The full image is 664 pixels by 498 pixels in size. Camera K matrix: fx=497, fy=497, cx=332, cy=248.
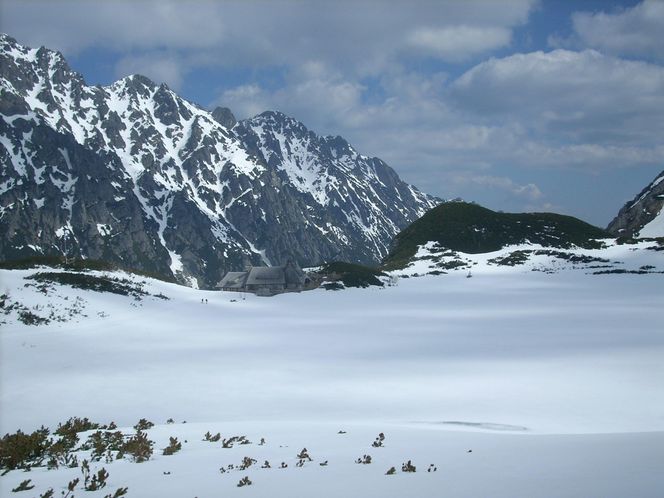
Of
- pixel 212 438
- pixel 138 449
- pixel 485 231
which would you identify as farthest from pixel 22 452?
pixel 485 231

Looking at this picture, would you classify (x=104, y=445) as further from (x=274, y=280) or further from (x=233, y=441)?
(x=274, y=280)

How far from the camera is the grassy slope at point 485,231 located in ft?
513

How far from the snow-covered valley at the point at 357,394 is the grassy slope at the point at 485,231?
111630 millimetres

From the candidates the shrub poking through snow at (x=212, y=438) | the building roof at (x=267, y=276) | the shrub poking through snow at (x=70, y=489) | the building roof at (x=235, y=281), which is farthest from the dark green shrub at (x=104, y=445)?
the building roof at (x=235, y=281)

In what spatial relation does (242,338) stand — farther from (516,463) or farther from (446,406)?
(516,463)

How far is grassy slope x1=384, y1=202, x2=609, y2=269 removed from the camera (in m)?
156

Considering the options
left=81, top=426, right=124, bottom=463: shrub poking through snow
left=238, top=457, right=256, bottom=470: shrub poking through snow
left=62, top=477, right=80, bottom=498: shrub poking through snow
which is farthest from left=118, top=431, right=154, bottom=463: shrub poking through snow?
left=238, top=457, right=256, bottom=470: shrub poking through snow

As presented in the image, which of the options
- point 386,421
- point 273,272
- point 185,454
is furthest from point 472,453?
point 273,272

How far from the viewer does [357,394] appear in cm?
1866

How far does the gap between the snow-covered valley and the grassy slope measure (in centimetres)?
11163

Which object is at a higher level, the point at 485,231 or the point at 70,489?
the point at 485,231

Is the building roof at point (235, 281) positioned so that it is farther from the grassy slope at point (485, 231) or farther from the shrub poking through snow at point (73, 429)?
the shrub poking through snow at point (73, 429)

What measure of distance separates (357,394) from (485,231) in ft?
527

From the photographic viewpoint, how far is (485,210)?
626ft
